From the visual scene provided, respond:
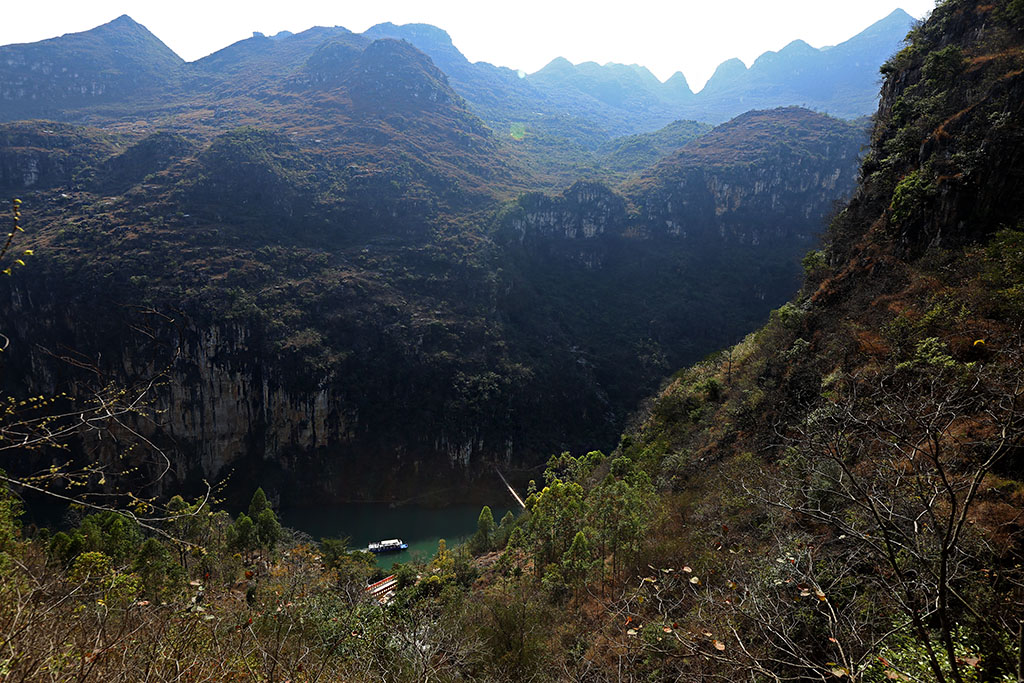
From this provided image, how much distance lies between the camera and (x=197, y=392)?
1881 inches

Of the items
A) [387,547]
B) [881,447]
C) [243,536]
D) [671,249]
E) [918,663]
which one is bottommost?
[387,547]

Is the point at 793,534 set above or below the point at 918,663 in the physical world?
below

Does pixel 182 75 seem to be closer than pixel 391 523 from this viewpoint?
No

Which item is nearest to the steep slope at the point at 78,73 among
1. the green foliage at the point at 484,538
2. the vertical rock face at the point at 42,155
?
the vertical rock face at the point at 42,155

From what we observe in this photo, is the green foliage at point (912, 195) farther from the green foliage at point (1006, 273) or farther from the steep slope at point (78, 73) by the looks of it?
the steep slope at point (78, 73)

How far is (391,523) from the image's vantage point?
4378 centimetres

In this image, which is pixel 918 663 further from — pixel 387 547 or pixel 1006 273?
pixel 387 547

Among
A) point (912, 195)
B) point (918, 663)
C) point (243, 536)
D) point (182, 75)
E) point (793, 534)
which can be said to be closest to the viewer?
point (918, 663)

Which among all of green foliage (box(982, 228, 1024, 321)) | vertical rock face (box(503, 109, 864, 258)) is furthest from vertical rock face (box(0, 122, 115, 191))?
green foliage (box(982, 228, 1024, 321))

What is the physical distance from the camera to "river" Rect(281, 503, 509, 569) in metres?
40.4

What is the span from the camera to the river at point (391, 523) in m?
40.4

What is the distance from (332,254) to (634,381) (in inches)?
1815

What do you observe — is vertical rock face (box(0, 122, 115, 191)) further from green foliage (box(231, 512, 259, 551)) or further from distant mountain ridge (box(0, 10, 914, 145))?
green foliage (box(231, 512, 259, 551))

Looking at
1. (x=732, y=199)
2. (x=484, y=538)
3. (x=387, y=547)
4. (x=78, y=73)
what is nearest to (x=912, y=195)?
(x=484, y=538)
